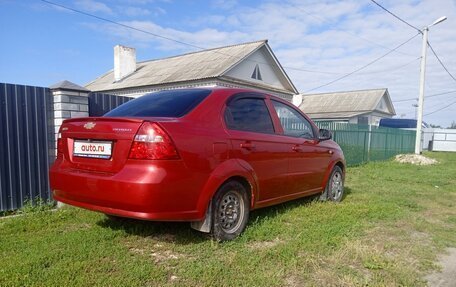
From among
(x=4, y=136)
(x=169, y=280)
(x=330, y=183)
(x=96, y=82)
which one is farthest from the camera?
(x=96, y=82)

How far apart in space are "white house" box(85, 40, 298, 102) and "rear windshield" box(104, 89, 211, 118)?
12.2m

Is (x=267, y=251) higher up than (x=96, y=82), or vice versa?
(x=96, y=82)

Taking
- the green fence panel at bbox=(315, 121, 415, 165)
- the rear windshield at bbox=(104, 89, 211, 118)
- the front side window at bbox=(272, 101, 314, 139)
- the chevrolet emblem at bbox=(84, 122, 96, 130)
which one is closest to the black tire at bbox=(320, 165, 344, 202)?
the front side window at bbox=(272, 101, 314, 139)

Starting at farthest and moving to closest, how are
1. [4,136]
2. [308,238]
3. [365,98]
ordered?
[365,98], [4,136], [308,238]

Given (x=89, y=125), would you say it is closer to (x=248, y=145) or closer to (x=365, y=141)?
(x=248, y=145)

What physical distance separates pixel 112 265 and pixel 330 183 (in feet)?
12.7

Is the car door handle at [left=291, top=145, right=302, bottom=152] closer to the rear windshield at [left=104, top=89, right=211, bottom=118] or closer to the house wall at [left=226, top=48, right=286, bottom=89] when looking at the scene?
the rear windshield at [left=104, top=89, right=211, bottom=118]

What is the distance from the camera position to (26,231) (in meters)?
4.10

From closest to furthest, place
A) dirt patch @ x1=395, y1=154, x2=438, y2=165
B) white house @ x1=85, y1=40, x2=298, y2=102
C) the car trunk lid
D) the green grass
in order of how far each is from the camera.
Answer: the green grass
the car trunk lid
dirt patch @ x1=395, y1=154, x2=438, y2=165
white house @ x1=85, y1=40, x2=298, y2=102

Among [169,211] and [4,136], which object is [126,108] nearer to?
[169,211]

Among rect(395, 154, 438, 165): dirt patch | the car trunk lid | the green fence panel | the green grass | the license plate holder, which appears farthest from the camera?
rect(395, 154, 438, 165): dirt patch

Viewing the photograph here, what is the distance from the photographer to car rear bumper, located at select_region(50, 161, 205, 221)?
306 centimetres

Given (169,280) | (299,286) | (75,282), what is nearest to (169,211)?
(169,280)

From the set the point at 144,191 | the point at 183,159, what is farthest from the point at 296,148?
the point at 144,191
